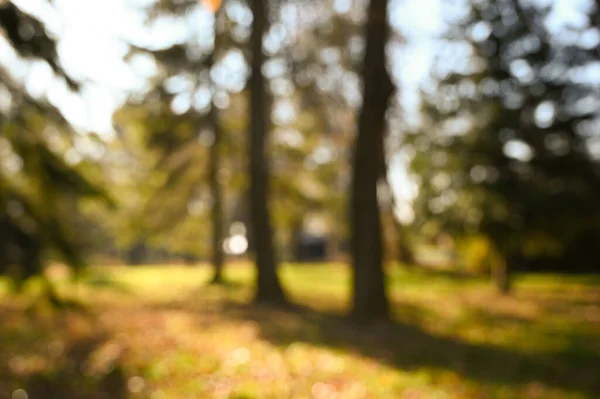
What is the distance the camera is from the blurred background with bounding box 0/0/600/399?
6.25 meters

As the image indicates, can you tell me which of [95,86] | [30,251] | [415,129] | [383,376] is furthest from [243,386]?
[415,129]

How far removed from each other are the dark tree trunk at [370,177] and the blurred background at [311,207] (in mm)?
36

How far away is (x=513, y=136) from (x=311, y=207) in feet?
22.4

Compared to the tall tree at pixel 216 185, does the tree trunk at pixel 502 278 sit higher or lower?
lower

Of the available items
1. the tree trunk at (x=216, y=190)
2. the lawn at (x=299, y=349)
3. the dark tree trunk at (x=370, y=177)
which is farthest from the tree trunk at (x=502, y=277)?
the tree trunk at (x=216, y=190)

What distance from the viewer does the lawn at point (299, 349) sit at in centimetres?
554

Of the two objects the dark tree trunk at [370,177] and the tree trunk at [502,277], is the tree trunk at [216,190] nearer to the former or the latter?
the dark tree trunk at [370,177]

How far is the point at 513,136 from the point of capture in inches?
484

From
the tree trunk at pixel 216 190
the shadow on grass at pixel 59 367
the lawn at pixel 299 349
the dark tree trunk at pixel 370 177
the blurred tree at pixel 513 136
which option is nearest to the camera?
the shadow on grass at pixel 59 367

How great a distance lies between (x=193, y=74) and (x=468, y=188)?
8.65 meters

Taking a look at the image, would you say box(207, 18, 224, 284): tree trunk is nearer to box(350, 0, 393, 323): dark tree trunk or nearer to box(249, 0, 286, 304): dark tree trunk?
box(249, 0, 286, 304): dark tree trunk

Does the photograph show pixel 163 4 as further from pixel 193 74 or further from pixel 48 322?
pixel 48 322

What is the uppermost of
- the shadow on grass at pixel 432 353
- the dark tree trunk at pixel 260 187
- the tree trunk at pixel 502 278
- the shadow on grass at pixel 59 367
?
the dark tree trunk at pixel 260 187

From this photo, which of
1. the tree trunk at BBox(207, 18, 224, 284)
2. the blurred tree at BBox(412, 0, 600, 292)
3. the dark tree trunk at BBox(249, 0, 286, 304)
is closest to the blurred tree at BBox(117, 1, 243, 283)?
the tree trunk at BBox(207, 18, 224, 284)
